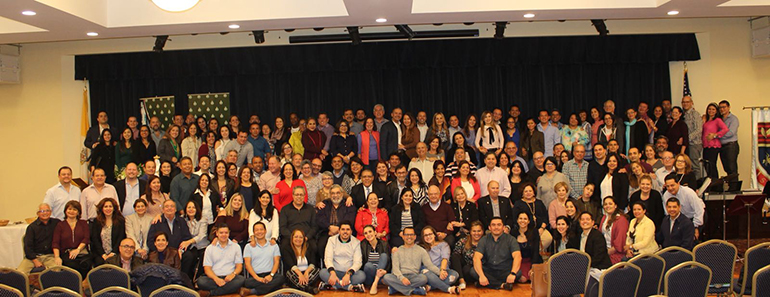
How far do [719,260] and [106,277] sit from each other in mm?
5561

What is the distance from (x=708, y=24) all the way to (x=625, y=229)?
17.4 feet

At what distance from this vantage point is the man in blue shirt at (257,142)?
995 cm

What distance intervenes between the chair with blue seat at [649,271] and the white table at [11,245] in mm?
7594

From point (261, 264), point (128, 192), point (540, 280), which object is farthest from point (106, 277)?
point (540, 280)

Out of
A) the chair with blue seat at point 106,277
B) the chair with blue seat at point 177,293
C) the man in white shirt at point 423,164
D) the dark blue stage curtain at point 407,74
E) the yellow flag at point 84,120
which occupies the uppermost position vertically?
the dark blue stage curtain at point 407,74

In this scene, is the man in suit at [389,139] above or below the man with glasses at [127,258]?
above

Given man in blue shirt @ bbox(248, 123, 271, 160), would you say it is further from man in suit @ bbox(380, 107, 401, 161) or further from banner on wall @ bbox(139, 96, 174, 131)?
banner on wall @ bbox(139, 96, 174, 131)

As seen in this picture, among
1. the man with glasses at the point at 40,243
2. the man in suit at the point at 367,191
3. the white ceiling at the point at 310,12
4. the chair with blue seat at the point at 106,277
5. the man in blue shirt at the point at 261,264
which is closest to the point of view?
the chair with blue seat at the point at 106,277

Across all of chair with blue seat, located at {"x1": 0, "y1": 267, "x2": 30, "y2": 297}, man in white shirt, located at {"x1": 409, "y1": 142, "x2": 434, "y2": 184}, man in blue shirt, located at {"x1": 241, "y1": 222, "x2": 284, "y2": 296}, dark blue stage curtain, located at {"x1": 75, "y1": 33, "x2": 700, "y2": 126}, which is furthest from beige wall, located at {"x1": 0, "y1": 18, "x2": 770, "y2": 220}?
chair with blue seat, located at {"x1": 0, "y1": 267, "x2": 30, "y2": 297}

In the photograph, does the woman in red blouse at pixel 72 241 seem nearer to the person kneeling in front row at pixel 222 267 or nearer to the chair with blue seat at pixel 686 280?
the person kneeling in front row at pixel 222 267

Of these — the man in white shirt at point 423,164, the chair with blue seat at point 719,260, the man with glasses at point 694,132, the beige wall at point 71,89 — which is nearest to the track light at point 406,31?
the beige wall at point 71,89

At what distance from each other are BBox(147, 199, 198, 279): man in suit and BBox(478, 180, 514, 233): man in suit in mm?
3561

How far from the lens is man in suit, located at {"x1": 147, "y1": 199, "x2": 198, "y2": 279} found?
7.71 m

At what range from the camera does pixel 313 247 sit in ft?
26.0
